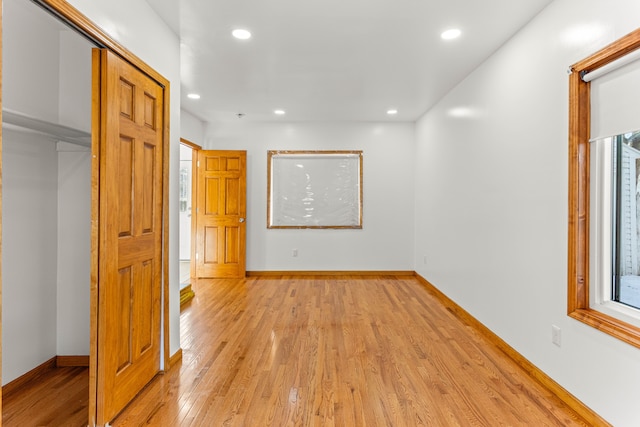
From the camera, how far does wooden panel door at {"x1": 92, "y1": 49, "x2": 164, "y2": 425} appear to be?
6.65 feet

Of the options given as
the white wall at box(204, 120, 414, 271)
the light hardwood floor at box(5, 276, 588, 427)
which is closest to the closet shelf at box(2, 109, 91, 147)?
the light hardwood floor at box(5, 276, 588, 427)

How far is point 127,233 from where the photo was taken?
227 cm

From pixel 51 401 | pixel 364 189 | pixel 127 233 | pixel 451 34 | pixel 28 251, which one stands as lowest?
pixel 51 401

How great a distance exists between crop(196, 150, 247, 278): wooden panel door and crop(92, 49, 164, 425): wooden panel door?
10.9ft

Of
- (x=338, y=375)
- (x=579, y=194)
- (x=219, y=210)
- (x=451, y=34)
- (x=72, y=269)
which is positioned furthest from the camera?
(x=219, y=210)

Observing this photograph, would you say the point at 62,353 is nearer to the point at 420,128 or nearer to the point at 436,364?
the point at 436,364

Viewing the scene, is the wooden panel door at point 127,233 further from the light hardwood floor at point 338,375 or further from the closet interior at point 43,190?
the closet interior at point 43,190

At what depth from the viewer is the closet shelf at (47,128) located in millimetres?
2176

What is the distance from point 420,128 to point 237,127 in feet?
9.78

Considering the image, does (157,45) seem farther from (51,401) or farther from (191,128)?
(191,128)

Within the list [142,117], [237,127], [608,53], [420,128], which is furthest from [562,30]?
[237,127]

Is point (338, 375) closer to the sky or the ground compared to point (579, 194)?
closer to the ground

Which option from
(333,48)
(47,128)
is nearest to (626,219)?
(333,48)

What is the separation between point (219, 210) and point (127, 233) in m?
3.79
